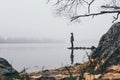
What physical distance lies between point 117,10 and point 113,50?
291cm

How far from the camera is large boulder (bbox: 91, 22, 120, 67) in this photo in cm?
1651

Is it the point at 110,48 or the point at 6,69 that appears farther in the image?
the point at 110,48

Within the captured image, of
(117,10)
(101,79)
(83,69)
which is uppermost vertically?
(117,10)

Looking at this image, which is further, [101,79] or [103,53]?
[103,53]

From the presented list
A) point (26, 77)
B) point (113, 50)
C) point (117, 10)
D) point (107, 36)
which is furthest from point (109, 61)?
point (26, 77)

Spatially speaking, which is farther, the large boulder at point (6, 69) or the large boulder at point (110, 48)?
the large boulder at point (110, 48)

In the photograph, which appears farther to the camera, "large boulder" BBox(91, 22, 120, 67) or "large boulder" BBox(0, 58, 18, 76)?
"large boulder" BBox(91, 22, 120, 67)

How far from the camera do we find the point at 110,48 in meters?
17.5

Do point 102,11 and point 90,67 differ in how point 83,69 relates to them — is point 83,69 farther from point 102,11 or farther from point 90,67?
point 102,11

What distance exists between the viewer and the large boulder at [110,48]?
16.5m

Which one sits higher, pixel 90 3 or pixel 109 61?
pixel 90 3

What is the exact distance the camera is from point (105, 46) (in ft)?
59.9

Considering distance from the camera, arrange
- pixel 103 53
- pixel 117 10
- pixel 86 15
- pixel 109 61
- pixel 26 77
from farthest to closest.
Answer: pixel 86 15 < pixel 117 10 < pixel 103 53 < pixel 109 61 < pixel 26 77

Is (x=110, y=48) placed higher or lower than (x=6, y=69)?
higher
